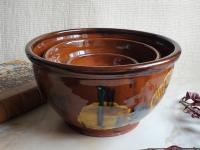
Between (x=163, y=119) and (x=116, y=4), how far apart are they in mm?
322

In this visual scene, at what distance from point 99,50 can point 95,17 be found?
198 millimetres

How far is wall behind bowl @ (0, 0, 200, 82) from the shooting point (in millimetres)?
749

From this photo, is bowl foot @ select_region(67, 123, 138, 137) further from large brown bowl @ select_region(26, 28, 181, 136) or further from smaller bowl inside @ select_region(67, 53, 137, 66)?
smaller bowl inside @ select_region(67, 53, 137, 66)

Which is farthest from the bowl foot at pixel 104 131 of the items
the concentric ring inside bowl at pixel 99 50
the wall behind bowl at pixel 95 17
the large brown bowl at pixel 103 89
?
the wall behind bowl at pixel 95 17

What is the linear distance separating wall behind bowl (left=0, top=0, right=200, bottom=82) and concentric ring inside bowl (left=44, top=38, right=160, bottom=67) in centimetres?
19

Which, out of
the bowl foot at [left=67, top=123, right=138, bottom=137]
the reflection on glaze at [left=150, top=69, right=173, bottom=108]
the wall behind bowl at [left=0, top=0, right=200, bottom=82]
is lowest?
the bowl foot at [left=67, top=123, right=138, bottom=137]

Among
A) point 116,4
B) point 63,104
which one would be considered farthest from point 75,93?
point 116,4

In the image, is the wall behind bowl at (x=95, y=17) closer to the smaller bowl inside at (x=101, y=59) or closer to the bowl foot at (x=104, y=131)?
the smaller bowl inside at (x=101, y=59)

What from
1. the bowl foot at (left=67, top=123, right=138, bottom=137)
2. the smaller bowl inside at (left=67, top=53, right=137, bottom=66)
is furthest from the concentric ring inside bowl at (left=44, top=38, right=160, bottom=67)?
the bowl foot at (left=67, top=123, right=138, bottom=137)

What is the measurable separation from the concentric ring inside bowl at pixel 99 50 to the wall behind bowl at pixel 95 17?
19cm

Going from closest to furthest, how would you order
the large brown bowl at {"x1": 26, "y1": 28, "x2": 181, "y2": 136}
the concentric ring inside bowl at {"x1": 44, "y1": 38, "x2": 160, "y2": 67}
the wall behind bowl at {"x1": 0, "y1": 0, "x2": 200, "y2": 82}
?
1. the large brown bowl at {"x1": 26, "y1": 28, "x2": 181, "y2": 136}
2. the concentric ring inside bowl at {"x1": 44, "y1": 38, "x2": 160, "y2": 67}
3. the wall behind bowl at {"x1": 0, "y1": 0, "x2": 200, "y2": 82}

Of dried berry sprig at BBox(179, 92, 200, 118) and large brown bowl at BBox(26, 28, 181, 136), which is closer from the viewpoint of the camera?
large brown bowl at BBox(26, 28, 181, 136)

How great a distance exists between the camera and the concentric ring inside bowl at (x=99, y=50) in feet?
1.77

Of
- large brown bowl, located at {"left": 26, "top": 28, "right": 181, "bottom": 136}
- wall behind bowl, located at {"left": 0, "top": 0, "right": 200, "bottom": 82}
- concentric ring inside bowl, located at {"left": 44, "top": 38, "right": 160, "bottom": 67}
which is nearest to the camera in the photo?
large brown bowl, located at {"left": 26, "top": 28, "right": 181, "bottom": 136}
